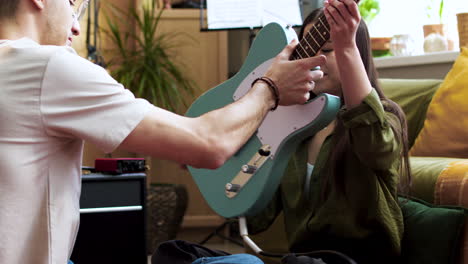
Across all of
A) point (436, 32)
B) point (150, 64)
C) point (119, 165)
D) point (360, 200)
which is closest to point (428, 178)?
point (360, 200)

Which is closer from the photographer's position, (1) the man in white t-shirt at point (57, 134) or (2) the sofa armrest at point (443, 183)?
(1) the man in white t-shirt at point (57, 134)

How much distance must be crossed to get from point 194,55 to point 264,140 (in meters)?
2.25

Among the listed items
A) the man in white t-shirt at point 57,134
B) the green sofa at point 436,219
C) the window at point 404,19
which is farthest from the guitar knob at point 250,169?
the window at point 404,19

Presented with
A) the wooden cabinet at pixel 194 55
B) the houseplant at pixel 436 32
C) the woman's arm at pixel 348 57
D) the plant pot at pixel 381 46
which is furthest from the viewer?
the wooden cabinet at pixel 194 55

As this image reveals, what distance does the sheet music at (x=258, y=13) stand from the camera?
300 cm

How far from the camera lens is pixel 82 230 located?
1826 mm

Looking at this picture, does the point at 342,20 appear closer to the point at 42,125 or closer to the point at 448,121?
the point at 42,125

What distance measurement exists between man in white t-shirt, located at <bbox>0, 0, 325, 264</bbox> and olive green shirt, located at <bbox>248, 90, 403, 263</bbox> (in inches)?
14.9

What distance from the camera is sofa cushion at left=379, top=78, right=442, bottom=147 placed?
2.12 m

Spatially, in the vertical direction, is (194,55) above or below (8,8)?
below

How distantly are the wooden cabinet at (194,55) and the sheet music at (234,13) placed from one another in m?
0.69

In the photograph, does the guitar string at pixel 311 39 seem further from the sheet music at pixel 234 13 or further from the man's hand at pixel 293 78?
the sheet music at pixel 234 13

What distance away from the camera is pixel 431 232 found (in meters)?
1.43

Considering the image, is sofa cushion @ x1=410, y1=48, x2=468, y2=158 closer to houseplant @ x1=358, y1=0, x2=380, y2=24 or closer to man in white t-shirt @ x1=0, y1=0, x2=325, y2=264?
man in white t-shirt @ x1=0, y1=0, x2=325, y2=264
